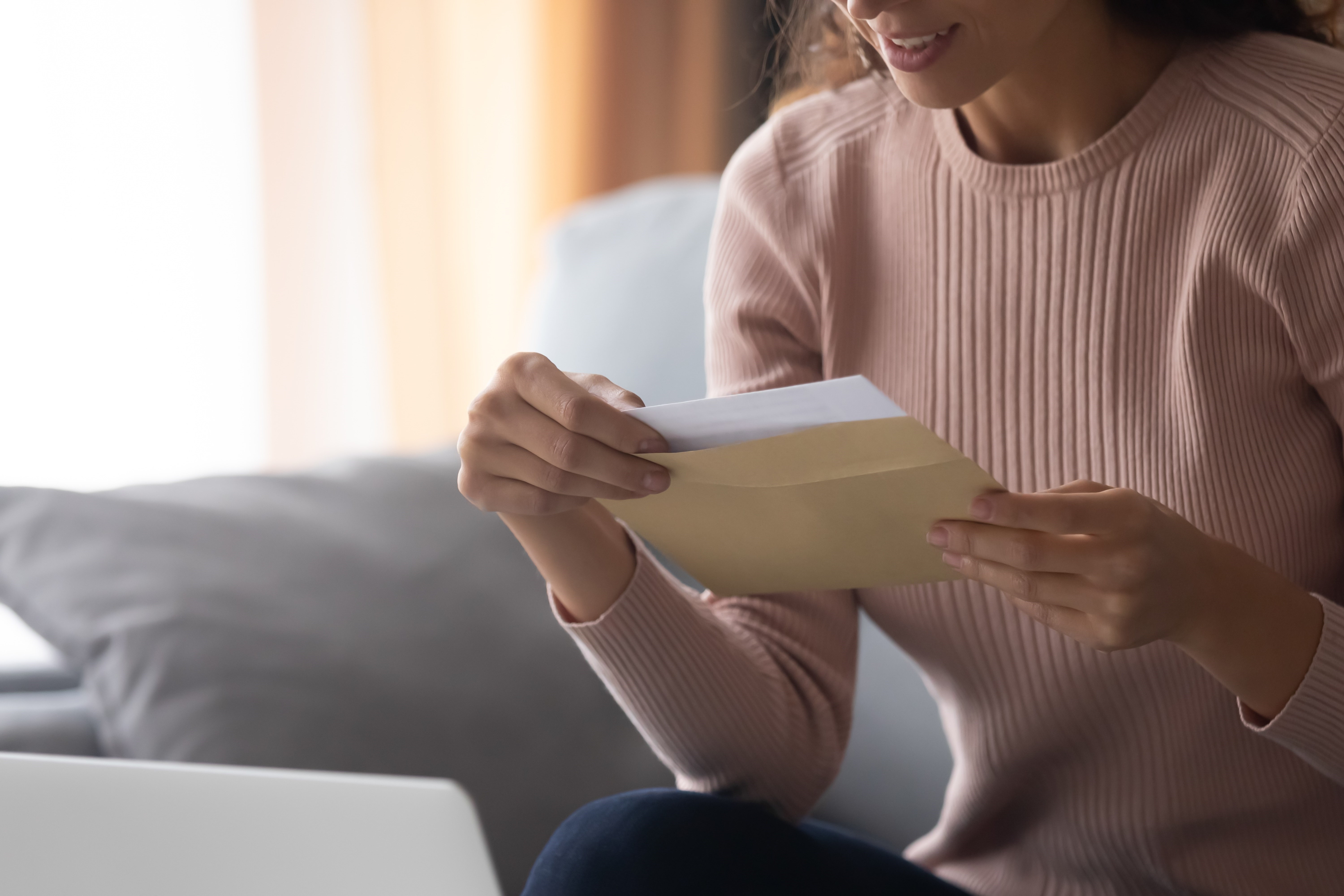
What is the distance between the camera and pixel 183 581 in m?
0.99

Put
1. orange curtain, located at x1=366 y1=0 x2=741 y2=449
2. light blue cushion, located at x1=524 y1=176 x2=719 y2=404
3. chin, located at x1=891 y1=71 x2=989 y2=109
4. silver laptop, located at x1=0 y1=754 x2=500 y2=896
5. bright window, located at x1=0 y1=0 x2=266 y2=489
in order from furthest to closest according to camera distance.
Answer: orange curtain, located at x1=366 y1=0 x2=741 y2=449 → bright window, located at x1=0 y1=0 x2=266 y2=489 → light blue cushion, located at x1=524 y1=176 x2=719 y2=404 → chin, located at x1=891 y1=71 x2=989 y2=109 → silver laptop, located at x1=0 y1=754 x2=500 y2=896

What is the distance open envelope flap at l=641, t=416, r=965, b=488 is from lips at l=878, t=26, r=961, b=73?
0.24m

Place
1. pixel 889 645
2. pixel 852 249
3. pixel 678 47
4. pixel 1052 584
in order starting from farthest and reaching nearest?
pixel 678 47
pixel 889 645
pixel 852 249
pixel 1052 584

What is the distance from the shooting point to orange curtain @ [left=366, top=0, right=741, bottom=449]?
2248 mm

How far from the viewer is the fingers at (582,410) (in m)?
0.59

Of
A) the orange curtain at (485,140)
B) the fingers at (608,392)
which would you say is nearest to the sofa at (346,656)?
the fingers at (608,392)

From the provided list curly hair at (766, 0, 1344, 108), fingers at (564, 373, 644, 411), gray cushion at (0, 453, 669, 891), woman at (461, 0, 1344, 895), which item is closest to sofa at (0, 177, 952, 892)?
gray cushion at (0, 453, 669, 891)

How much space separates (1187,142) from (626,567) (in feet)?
1.48

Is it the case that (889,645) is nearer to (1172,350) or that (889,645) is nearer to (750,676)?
(750,676)

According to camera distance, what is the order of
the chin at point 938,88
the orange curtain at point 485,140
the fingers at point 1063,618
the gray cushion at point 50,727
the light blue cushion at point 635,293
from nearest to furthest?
the fingers at point 1063,618
the chin at point 938,88
the gray cushion at point 50,727
the light blue cushion at point 635,293
the orange curtain at point 485,140

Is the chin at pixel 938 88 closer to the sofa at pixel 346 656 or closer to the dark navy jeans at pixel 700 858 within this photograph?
the dark navy jeans at pixel 700 858

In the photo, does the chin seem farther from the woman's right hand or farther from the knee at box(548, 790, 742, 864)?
the knee at box(548, 790, 742, 864)

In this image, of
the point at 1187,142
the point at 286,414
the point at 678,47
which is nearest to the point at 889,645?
the point at 1187,142

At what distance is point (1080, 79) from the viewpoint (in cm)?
79
